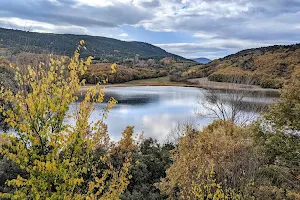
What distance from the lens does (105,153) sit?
53.2 feet

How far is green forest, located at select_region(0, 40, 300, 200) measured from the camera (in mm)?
4926

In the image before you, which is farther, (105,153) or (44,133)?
(105,153)

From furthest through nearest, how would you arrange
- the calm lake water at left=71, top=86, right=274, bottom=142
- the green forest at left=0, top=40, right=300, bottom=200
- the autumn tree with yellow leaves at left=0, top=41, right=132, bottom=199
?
the calm lake water at left=71, top=86, right=274, bottom=142 < the green forest at left=0, top=40, right=300, bottom=200 < the autumn tree with yellow leaves at left=0, top=41, right=132, bottom=199

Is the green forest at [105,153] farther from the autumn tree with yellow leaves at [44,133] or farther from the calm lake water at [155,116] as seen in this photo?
the calm lake water at [155,116]

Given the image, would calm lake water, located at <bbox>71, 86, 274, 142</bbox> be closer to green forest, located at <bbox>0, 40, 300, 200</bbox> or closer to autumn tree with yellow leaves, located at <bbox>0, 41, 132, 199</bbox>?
green forest, located at <bbox>0, 40, 300, 200</bbox>

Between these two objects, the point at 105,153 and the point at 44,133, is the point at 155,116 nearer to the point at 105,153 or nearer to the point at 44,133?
the point at 105,153

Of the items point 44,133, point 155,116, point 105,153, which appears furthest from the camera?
point 155,116

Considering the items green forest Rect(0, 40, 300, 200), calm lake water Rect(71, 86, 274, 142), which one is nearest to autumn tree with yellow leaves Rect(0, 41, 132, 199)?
green forest Rect(0, 40, 300, 200)

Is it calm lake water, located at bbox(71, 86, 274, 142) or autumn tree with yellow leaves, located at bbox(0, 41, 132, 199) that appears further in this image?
calm lake water, located at bbox(71, 86, 274, 142)

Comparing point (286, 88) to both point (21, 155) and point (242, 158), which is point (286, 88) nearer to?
point (242, 158)

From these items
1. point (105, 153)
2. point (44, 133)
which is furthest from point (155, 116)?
point (44, 133)

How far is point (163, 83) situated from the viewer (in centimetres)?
8938

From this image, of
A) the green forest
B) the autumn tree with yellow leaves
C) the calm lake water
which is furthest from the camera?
the calm lake water

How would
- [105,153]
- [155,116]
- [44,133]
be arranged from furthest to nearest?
[155,116]
[105,153]
[44,133]
